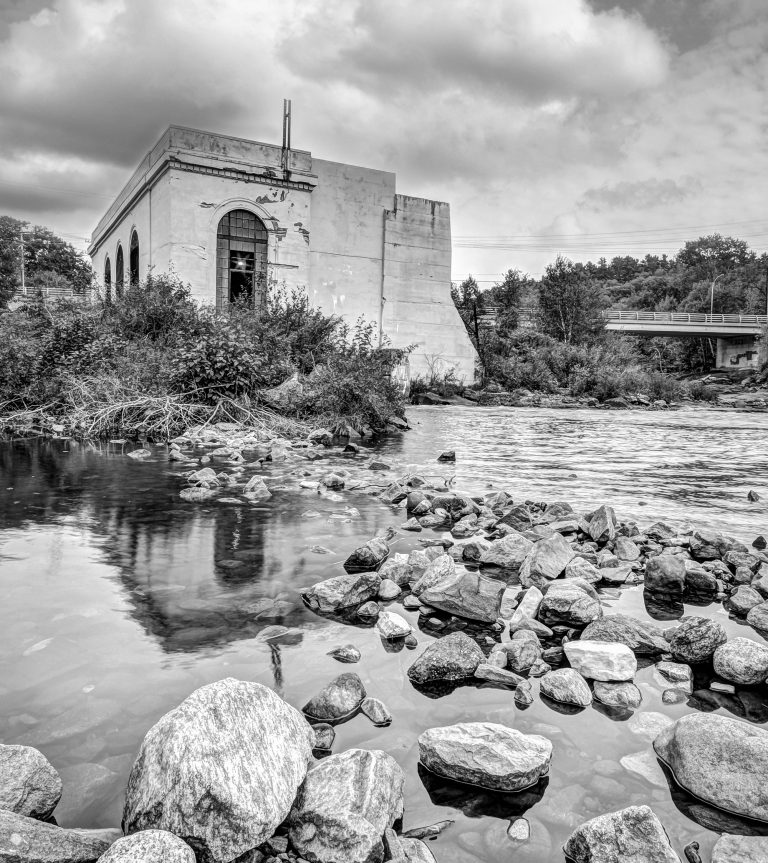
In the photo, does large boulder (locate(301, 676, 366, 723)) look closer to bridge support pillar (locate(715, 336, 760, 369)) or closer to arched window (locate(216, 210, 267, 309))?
arched window (locate(216, 210, 267, 309))

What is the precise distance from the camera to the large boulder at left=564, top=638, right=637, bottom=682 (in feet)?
7.89

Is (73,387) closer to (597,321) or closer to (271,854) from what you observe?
(271,854)

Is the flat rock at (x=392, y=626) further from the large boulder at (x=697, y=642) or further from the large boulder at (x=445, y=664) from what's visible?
the large boulder at (x=697, y=642)

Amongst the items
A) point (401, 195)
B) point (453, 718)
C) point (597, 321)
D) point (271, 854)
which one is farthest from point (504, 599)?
point (597, 321)

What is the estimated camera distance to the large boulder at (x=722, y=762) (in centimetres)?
174

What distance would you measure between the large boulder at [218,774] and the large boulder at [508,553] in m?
2.25

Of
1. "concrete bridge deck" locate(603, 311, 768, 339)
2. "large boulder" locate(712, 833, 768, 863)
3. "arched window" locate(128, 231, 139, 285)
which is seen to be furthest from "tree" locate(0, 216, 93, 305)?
"large boulder" locate(712, 833, 768, 863)

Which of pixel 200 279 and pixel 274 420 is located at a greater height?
pixel 200 279

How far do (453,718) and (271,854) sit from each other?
82 centimetres

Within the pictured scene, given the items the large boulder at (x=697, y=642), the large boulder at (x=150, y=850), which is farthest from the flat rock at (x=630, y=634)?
the large boulder at (x=150, y=850)

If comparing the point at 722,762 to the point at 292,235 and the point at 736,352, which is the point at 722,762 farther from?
the point at 736,352

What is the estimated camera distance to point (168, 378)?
1162 centimetres

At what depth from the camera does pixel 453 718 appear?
219 cm

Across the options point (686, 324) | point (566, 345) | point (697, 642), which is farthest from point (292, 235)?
point (686, 324)
